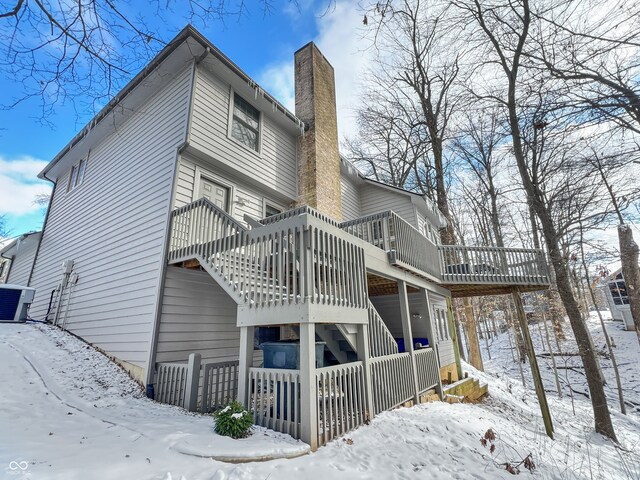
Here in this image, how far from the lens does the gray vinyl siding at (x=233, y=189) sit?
6.85 m

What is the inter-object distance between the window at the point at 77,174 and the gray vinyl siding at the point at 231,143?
20.5ft

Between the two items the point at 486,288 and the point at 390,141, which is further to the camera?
the point at 390,141

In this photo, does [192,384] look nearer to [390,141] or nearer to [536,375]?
[536,375]

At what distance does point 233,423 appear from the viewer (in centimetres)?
367

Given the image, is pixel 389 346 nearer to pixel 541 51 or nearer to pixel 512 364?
pixel 541 51

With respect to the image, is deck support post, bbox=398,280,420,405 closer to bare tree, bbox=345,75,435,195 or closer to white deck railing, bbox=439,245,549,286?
white deck railing, bbox=439,245,549,286

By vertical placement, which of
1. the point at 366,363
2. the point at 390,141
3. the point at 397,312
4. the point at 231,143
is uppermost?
the point at 390,141

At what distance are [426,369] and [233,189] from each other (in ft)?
21.9

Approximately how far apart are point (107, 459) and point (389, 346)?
4.62m

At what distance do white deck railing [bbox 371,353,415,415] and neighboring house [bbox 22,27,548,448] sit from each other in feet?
0.15

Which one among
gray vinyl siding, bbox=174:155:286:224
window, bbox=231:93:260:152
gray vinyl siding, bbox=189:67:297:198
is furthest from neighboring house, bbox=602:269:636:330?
window, bbox=231:93:260:152

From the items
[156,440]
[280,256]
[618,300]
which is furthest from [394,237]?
[618,300]

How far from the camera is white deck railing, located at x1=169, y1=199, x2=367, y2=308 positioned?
433 cm

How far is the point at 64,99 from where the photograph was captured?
9.86ft
